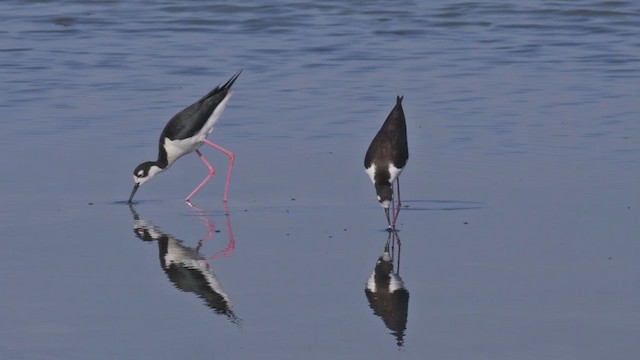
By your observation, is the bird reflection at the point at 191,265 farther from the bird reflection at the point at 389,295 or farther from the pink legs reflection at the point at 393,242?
the pink legs reflection at the point at 393,242

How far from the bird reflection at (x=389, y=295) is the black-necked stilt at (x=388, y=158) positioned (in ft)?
2.41

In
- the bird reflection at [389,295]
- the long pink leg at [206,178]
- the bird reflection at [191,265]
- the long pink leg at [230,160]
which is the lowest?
the long pink leg at [206,178]

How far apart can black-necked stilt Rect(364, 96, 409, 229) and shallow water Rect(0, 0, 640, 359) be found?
7.5 inches

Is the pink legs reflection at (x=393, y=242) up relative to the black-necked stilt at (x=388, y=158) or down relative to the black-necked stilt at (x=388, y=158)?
down

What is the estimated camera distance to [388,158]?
8.62m

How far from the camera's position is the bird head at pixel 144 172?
9289 mm

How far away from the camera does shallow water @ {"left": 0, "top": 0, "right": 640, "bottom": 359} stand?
614 centimetres

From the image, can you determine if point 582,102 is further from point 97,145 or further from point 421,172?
point 97,145

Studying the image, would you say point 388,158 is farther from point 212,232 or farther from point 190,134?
point 190,134

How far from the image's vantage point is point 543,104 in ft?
40.4

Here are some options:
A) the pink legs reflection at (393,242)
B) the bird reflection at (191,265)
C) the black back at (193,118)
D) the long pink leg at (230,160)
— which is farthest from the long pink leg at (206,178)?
the pink legs reflection at (393,242)

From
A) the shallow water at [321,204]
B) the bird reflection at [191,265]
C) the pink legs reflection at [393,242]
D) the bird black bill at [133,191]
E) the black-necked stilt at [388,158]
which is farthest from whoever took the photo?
the bird black bill at [133,191]

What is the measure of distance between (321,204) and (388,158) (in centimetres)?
47

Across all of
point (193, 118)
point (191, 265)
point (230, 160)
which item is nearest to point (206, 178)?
point (230, 160)
